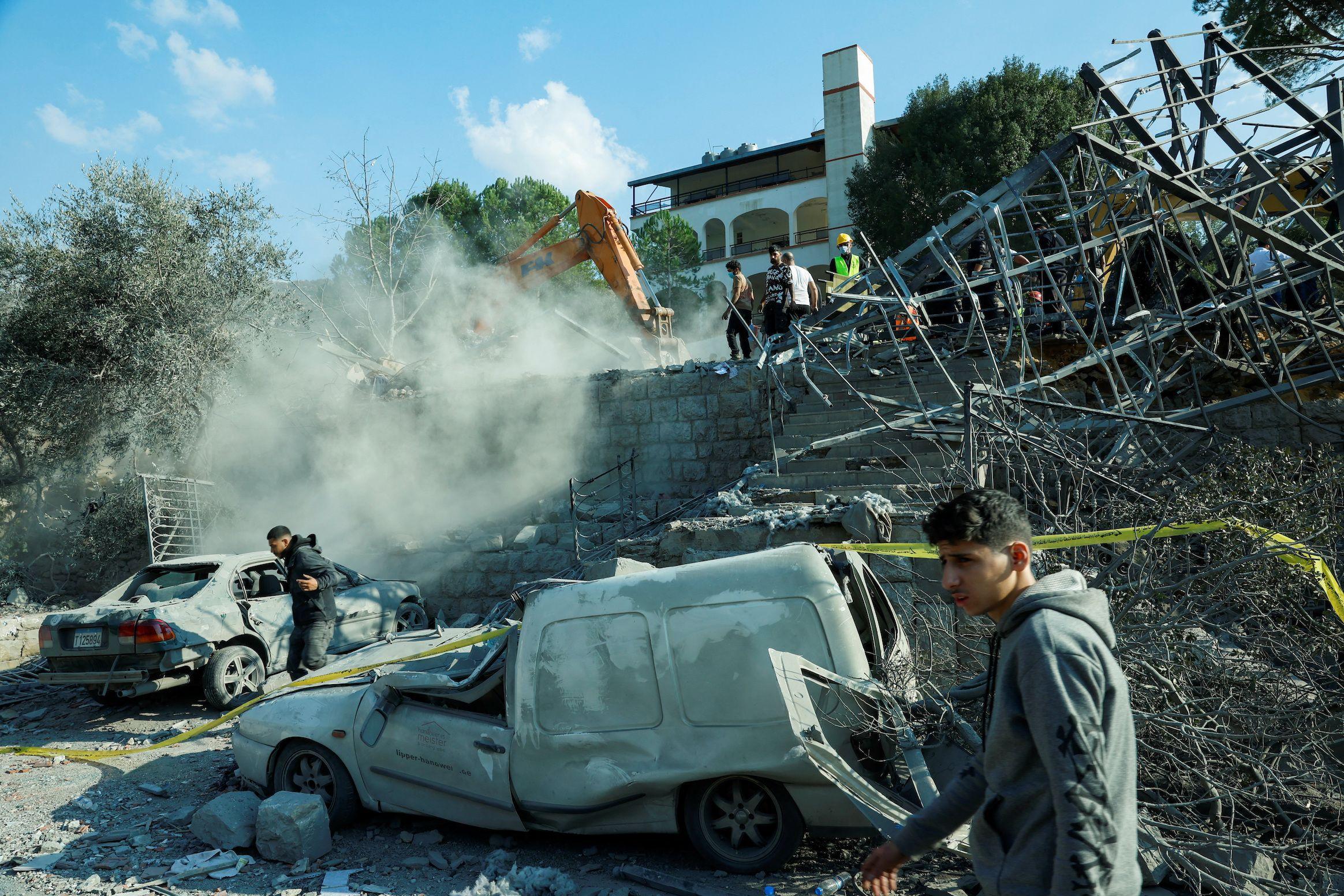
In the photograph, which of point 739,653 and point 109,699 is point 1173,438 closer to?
point 739,653

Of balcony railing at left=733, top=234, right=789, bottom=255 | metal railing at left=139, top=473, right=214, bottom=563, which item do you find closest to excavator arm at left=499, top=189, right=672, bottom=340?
metal railing at left=139, top=473, right=214, bottom=563

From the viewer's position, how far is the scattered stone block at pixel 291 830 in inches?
185

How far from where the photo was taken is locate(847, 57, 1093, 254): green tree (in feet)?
81.1

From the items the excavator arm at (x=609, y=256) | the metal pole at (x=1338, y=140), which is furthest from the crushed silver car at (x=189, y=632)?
the metal pole at (x=1338, y=140)

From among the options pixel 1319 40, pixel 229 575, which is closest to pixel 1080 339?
pixel 1319 40

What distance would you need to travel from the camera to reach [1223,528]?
450 cm

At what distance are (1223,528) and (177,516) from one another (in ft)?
44.2

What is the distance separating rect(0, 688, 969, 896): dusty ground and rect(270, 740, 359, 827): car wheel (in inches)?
6.5

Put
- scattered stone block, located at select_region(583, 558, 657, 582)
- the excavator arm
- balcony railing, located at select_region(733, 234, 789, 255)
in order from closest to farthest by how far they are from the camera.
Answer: scattered stone block, located at select_region(583, 558, 657, 582)
the excavator arm
balcony railing, located at select_region(733, 234, 789, 255)

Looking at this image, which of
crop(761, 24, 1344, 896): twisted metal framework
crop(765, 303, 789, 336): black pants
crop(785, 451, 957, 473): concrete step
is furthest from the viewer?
crop(765, 303, 789, 336): black pants

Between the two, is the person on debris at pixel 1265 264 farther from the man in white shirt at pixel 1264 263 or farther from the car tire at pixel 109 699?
the car tire at pixel 109 699

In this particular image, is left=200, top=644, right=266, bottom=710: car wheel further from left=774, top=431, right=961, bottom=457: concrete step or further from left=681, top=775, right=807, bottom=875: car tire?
left=774, top=431, right=961, bottom=457: concrete step

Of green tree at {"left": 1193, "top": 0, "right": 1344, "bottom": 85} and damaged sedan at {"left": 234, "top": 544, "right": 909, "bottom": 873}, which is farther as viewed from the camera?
green tree at {"left": 1193, "top": 0, "right": 1344, "bottom": 85}

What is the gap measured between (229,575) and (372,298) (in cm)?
1606
